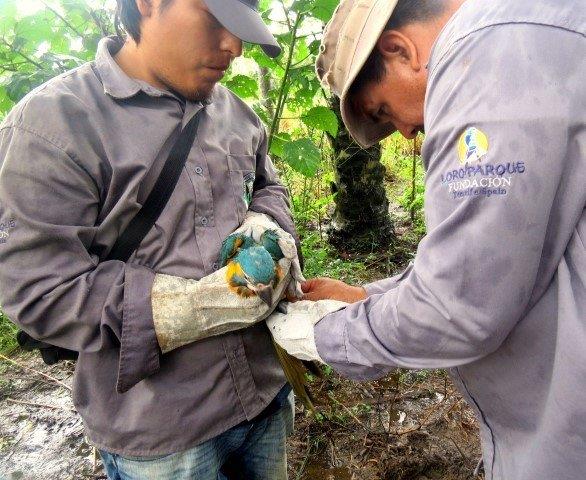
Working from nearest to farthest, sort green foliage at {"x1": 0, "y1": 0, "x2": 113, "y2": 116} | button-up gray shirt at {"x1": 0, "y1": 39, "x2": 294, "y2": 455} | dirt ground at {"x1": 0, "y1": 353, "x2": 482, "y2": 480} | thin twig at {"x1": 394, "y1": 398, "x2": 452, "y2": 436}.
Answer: button-up gray shirt at {"x1": 0, "y1": 39, "x2": 294, "y2": 455} < green foliage at {"x1": 0, "y1": 0, "x2": 113, "y2": 116} < dirt ground at {"x1": 0, "y1": 353, "x2": 482, "y2": 480} < thin twig at {"x1": 394, "y1": 398, "x2": 452, "y2": 436}

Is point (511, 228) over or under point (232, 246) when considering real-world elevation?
over

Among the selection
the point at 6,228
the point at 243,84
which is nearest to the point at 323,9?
the point at 243,84

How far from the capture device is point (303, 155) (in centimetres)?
293

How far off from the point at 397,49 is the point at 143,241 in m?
1.08

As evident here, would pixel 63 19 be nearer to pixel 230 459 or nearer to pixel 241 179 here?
pixel 241 179

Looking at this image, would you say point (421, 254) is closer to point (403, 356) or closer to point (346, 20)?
point (403, 356)

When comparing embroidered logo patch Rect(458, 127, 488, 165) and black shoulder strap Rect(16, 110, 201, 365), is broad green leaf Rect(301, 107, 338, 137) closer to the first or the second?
black shoulder strap Rect(16, 110, 201, 365)

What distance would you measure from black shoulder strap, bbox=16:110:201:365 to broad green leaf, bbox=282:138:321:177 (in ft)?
4.42

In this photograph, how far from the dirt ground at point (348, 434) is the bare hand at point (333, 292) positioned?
1583mm

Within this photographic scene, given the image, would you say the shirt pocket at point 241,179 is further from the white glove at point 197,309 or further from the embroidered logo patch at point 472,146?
the embroidered logo patch at point 472,146

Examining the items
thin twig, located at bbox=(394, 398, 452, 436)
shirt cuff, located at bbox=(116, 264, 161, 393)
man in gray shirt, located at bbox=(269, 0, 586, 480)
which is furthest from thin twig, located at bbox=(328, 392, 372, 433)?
shirt cuff, located at bbox=(116, 264, 161, 393)

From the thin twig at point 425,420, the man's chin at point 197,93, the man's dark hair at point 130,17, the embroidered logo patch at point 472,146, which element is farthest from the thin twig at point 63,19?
the thin twig at point 425,420

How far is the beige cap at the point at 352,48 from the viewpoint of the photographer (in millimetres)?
1305

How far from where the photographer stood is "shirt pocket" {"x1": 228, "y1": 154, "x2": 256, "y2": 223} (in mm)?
1824
